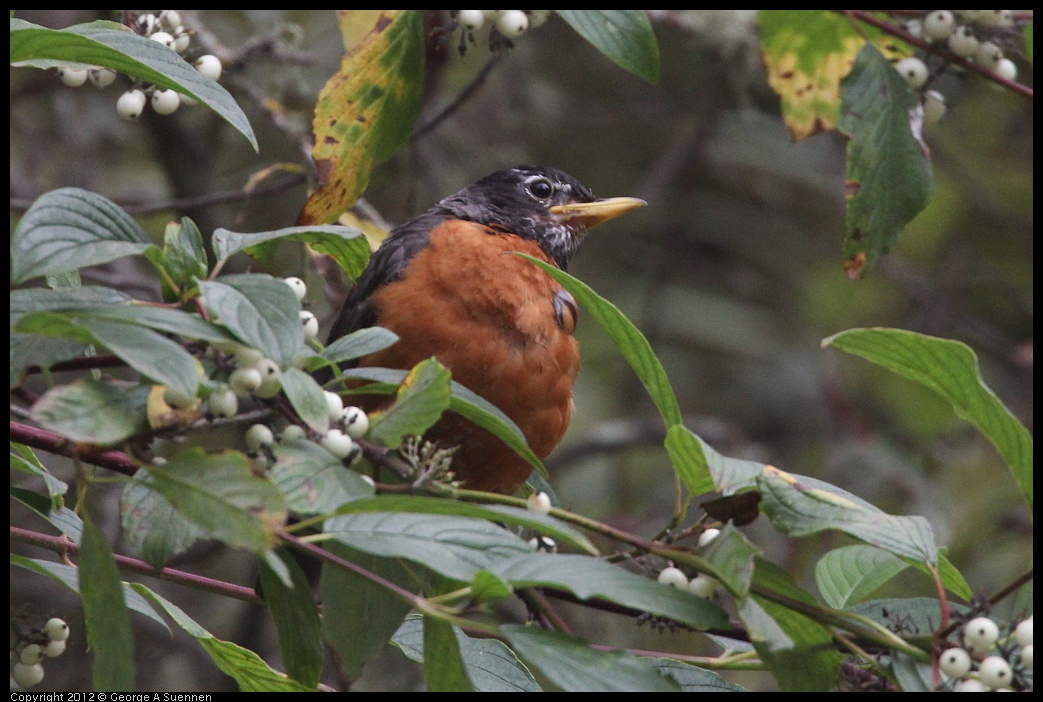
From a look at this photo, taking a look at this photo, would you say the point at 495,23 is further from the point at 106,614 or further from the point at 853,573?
the point at 106,614

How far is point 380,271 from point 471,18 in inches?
29.8

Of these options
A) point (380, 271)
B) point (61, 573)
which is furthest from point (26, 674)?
point (380, 271)

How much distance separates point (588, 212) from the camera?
396 cm

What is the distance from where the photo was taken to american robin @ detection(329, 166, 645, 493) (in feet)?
9.29

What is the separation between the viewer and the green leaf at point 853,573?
7.06ft

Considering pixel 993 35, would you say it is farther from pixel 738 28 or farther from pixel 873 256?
pixel 738 28

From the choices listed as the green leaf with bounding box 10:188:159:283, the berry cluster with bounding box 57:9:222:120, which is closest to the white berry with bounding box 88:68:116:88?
the berry cluster with bounding box 57:9:222:120

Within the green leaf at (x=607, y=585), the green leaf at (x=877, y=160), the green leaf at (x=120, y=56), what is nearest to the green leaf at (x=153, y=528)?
the green leaf at (x=607, y=585)

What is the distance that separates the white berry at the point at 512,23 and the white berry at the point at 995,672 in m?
2.02

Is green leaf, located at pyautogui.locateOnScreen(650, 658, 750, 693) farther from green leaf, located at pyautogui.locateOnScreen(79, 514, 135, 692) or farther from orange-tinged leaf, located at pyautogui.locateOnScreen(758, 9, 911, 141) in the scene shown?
orange-tinged leaf, located at pyautogui.locateOnScreen(758, 9, 911, 141)

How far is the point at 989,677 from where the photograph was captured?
5.12ft

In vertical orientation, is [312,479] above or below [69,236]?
below

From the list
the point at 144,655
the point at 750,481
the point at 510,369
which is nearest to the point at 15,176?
the point at 144,655

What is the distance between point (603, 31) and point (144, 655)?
11.5 feet
